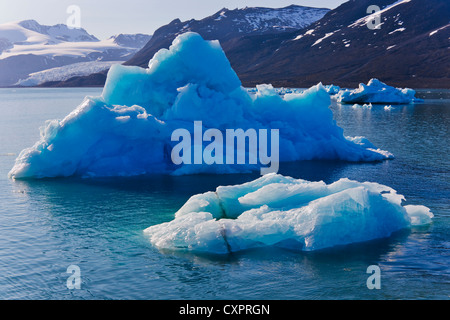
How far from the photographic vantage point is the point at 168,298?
8422 mm

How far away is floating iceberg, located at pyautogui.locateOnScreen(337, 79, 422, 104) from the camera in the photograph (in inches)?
2450

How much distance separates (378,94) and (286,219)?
5597cm

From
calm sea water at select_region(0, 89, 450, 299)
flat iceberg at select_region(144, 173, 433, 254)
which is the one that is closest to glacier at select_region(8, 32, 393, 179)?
calm sea water at select_region(0, 89, 450, 299)

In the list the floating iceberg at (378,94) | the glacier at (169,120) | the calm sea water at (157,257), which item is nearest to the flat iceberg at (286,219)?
the calm sea water at (157,257)

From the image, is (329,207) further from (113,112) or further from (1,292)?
(113,112)

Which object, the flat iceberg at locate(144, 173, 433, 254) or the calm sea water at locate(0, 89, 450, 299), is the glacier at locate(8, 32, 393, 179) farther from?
the flat iceberg at locate(144, 173, 433, 254)

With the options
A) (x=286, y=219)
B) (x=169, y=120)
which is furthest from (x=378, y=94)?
(x=286, y=219)

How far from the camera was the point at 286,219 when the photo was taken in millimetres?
11180

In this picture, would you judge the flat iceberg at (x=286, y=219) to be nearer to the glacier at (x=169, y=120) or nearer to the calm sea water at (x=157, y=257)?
the calm sea water at (x=157, y=257)

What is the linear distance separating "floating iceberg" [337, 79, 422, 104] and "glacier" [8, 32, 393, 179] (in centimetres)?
4044

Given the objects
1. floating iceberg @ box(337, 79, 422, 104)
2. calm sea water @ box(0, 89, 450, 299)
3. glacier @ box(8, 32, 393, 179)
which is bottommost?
calm sea water @ box(0, 89, 450, 299)

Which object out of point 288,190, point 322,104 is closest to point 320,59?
point 322,104

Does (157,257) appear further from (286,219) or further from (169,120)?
(169,120)
